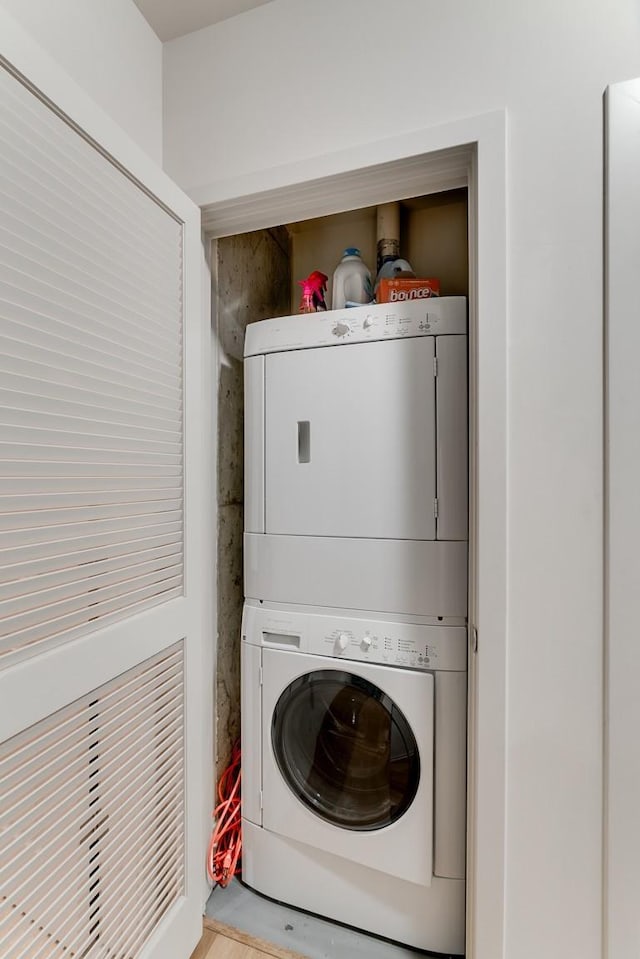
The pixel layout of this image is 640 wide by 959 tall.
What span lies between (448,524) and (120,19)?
1.49 metres

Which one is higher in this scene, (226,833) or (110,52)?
(110,52)

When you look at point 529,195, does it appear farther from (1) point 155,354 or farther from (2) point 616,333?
(1) point 155,354

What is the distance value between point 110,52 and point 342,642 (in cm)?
157

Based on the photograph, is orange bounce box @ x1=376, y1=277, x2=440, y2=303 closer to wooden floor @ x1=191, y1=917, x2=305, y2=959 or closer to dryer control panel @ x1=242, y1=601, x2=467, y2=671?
dryer control panel @ x1=242, y1=601, x2=467, y2=671

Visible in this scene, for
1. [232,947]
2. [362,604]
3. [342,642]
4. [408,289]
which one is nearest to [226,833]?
[232,947]

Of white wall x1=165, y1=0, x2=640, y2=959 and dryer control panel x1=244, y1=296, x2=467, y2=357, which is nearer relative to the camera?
white wall x1=165, y1=0, x2=640, y2=959

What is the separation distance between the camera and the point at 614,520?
97 centimetres

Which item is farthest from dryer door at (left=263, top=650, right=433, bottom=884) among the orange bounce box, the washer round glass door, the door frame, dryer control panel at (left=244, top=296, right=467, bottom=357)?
the orange bounce box

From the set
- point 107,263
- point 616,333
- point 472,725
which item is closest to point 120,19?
point 107,263

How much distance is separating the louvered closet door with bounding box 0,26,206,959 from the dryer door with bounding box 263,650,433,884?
10.8 inches

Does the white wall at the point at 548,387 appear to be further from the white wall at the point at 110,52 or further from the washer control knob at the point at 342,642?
the white wall at the point at 110,52

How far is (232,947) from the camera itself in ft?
4.19

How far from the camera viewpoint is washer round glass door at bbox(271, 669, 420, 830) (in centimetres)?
127

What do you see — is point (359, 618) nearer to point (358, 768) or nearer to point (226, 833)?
point (358, 768)
